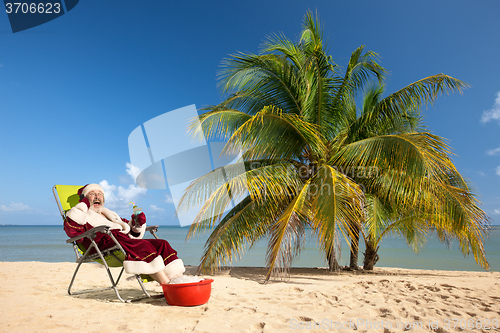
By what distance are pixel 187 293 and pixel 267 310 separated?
0.80 meters

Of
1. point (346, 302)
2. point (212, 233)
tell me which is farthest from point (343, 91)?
point (346, 302)

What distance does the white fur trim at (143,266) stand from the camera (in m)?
3.16

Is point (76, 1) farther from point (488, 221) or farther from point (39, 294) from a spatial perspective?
point (488, 221)

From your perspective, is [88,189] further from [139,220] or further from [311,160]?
[311,160]

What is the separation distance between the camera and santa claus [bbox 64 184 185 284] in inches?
127

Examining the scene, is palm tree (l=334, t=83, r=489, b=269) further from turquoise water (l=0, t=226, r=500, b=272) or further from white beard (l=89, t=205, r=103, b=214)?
white beard (l=89, t=205, r=103, b=214)

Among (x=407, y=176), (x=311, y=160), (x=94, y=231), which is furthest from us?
(x=311, y=160)

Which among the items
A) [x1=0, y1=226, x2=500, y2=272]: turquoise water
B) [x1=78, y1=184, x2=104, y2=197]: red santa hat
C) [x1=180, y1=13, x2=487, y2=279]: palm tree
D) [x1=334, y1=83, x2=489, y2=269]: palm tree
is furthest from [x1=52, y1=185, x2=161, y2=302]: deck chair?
[x1=334, y1=83, x2=489, y2=269]: palm tree

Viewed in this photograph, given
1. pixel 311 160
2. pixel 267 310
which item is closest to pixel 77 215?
pixel 267 310

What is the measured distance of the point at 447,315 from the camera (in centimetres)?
269

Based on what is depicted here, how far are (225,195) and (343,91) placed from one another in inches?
142

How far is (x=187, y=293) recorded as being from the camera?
2.91 meters

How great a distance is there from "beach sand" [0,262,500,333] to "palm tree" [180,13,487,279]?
3.77ft

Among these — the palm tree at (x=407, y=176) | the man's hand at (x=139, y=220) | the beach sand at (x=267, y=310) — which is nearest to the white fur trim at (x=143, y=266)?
the beach sand at (x=267, y=310)
